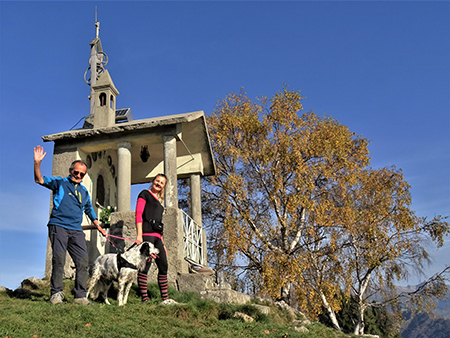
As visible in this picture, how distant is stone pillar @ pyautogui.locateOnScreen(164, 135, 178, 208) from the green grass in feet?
9.74

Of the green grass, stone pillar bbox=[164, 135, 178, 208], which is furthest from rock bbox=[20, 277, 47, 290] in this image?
stone pillar bbox=[164, 135, 178, 208]

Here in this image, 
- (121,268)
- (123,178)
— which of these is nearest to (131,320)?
(121,268)

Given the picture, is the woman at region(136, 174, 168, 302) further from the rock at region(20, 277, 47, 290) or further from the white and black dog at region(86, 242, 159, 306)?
the rock at region(20, 277, 47, 290)

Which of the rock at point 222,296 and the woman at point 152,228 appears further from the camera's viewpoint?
the rock at point 222,296

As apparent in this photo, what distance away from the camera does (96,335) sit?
16.8 ft

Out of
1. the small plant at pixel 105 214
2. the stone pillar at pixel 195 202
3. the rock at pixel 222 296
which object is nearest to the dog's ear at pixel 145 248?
the rock at pixel 222 296

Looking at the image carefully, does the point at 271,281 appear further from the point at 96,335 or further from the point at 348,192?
the point at 96,335

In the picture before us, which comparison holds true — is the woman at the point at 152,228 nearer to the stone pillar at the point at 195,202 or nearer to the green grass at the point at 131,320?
the green grass at the point at 131,320

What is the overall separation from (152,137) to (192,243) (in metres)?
2.97

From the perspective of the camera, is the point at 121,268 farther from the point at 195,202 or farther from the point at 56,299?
the point at 195,202

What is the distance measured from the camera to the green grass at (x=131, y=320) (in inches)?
205

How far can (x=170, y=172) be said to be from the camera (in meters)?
10.9

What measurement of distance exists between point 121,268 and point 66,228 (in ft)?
3.53

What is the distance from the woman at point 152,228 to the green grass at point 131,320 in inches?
13.4
